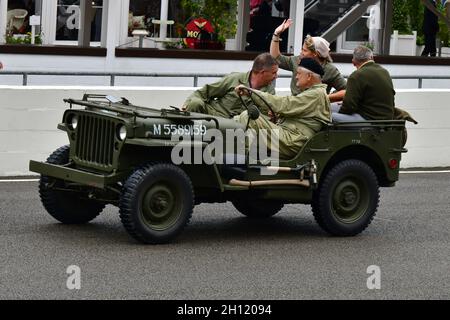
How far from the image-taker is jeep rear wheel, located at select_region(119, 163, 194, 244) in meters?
10.6

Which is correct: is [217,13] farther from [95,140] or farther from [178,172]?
[178,172]

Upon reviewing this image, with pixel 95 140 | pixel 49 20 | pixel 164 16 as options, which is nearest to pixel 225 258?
pixel 95 140

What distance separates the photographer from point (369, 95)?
12.2 m

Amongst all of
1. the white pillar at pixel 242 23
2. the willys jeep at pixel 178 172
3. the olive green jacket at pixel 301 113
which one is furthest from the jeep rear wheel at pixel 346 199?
the white pillar at pixel 242 23

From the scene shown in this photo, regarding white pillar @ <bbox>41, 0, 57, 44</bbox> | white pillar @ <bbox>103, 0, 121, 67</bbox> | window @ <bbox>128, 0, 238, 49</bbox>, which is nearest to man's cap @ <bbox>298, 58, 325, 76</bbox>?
white pillar @ <bbox>103, 0, 121, 67</bbox>

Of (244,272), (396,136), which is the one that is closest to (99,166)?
(244,272)

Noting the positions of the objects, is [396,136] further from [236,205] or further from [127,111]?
[127,111]

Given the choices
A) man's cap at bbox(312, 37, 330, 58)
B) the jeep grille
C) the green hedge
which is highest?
the green hedge

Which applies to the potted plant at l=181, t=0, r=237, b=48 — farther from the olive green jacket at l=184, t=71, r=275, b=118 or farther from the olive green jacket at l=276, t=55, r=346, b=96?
the olive green jacket at l=184, t=71, r=275, b=118

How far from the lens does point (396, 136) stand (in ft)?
39.9

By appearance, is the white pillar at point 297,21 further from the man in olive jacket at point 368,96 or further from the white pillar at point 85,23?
the man in olive jacket at point 368,96

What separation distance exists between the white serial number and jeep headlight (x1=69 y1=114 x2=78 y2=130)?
0.90 meters

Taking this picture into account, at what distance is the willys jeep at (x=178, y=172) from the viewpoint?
10.8m
